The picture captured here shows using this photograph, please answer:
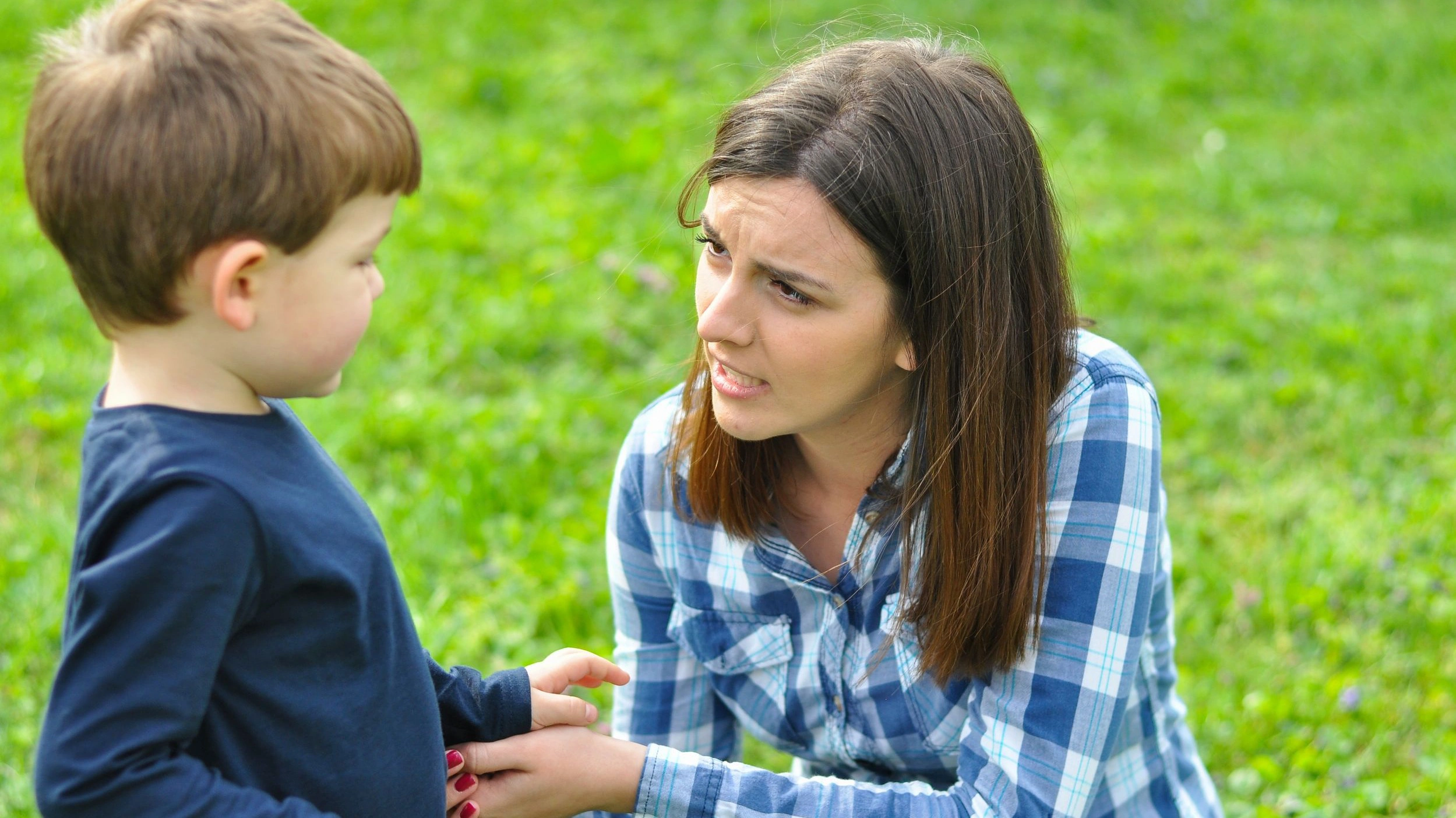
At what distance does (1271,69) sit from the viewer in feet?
22.2

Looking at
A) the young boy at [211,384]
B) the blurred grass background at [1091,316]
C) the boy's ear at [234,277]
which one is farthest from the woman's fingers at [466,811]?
the blurred grass background at [1091,316]

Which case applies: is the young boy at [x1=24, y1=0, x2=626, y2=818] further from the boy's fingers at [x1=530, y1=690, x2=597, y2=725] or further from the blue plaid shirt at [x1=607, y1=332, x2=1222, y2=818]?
the blue plaid shirt at [x1=607, y1=332, x2=1222, y2=818]

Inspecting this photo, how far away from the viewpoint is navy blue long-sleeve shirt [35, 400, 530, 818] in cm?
121

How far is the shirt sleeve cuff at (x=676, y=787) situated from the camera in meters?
1.89

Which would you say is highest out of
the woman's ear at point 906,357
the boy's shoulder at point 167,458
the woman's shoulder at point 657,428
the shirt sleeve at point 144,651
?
the boy's shoulder at point 167,458

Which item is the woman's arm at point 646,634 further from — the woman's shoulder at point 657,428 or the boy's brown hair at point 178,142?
the boy's brown hair at point 178,142

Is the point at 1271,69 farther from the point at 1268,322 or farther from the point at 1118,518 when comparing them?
the point at 1118,518

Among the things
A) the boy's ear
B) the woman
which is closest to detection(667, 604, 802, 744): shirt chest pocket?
the woman

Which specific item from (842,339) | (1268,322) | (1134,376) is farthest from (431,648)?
(1268,322)

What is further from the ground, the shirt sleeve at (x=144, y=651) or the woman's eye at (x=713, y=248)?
the woman's eye at (x=713, y=248)

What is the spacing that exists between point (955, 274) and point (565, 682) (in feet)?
2.52

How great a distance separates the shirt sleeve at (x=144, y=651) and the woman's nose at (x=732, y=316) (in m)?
0.75

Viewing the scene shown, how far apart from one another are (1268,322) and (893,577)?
120 inches

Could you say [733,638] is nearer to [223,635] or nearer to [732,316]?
[732,316]
